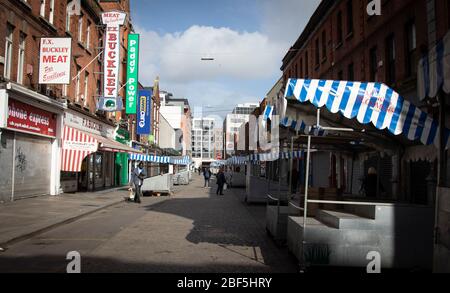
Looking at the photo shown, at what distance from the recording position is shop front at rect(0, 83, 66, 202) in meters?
16.0

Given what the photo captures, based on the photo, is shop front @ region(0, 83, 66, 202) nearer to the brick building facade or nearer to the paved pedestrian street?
the paved pedestrian street

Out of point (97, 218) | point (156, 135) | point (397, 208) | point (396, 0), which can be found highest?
point (396, 0)

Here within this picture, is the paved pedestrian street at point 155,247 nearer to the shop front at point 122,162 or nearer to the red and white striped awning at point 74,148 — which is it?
the red and white striped awning at point 74,148

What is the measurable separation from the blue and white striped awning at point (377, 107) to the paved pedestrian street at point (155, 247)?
2772 mm

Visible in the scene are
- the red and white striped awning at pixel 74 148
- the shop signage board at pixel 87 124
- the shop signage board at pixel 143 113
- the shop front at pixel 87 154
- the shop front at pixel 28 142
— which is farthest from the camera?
the shop signage board at pixel 143 113

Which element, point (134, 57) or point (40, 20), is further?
point (134, 57)

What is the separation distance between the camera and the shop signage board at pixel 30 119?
1641 cm

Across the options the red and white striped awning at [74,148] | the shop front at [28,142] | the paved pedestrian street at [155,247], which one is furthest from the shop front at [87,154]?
the paved pedestrian street at [155,247]

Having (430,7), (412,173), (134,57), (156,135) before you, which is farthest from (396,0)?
(156,135)

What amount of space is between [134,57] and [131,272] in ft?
79.2

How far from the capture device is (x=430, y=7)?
47.8 feet

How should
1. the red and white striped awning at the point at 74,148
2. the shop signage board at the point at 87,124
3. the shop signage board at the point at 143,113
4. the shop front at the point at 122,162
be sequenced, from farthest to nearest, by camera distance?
1. the shop signage board at the point at 143,113
2. the shop front at the point at 122,162
3. the shop signage board at the point at 87,124
4. the red and white striped awning at the point at 74,148

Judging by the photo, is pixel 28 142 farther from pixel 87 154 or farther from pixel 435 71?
pixel 435 71
